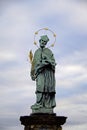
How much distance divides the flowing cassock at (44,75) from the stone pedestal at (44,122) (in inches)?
34.6

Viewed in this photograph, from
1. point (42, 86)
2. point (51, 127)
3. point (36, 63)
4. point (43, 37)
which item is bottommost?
point (51, 127)

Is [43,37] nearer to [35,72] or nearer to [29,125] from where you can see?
[35,72]

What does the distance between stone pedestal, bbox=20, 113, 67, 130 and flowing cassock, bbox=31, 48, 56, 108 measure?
88 centimetres

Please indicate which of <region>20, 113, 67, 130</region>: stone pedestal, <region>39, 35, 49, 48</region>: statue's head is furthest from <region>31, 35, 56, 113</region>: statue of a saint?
<region>20, 113, 67, 130</region>: stone pedestal

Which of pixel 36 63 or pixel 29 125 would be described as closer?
pixel 29 125

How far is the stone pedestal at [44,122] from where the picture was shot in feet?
53.1

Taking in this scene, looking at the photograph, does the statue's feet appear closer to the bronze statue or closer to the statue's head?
the bronze statue

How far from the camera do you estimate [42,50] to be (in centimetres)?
1806

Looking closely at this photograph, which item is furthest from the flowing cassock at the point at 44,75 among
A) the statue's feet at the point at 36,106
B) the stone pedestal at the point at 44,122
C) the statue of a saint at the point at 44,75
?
the stone pedestal at the point at 44,122

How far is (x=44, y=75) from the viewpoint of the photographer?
691 inches

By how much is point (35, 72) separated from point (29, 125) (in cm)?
266

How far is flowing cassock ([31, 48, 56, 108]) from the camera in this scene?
1722cm

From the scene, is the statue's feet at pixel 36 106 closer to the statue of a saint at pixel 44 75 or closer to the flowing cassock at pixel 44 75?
the statue of a saint at pixel 44 75

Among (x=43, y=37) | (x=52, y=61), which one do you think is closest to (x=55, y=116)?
(x=52, y=61)
